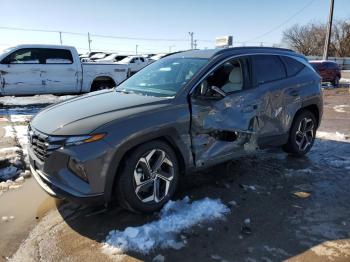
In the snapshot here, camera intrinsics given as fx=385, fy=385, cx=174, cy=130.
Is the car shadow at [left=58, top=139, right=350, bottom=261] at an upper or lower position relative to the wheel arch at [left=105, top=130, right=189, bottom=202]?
lower

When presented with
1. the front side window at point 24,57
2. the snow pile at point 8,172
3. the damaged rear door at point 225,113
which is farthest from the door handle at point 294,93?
the front side window at point 24,57

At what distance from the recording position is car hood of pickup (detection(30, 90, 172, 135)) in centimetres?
373

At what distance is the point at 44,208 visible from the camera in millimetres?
4480

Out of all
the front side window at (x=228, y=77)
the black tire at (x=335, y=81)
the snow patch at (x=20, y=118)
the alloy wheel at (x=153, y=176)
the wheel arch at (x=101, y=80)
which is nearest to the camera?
the alloy wheel at (x=153, y=176)

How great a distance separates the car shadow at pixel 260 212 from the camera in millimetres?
3537

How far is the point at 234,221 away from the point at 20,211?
2.43 metres

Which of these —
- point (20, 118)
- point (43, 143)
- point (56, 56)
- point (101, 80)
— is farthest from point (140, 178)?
point (101, 80)

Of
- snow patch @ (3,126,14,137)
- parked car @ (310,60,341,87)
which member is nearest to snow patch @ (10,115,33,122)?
snow patch @ (3,126,14,137)

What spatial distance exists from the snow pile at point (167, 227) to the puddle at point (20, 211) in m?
0.92

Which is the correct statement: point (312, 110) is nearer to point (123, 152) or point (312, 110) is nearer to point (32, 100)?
point (123, 152)

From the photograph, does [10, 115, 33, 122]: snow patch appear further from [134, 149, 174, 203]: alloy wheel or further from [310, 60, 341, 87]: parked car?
[310, 60, 341, 87]: parked car

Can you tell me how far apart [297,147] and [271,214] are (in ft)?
7.50

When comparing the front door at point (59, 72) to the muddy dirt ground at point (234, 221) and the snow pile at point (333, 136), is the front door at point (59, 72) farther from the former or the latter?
the snow pile at point (333, 136)

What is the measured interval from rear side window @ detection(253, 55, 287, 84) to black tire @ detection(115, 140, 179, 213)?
187cm
